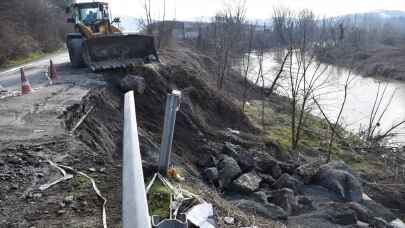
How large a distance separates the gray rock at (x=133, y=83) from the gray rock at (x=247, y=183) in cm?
415

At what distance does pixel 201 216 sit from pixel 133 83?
782cm

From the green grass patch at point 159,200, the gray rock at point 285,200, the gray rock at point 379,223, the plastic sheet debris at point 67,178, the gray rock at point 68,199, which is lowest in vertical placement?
the gray rock at point 379,223

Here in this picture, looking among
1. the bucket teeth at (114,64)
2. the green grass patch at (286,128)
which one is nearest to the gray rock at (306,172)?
the green grass patch at (286,128)

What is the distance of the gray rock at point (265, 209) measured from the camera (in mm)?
7082

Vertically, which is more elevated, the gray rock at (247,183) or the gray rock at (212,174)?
the gray rock at (212,174)

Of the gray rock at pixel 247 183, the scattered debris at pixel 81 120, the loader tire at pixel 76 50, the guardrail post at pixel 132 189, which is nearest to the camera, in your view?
the guardrail post at pixel 132 189

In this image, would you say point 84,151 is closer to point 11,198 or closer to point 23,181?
point 23,181

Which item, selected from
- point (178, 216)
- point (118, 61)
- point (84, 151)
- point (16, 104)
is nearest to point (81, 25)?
point (118, 61)

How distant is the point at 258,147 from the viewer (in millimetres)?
12344

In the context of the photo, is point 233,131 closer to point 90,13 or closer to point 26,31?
point 90,13

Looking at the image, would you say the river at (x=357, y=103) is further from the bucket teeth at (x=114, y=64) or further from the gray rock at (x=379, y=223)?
the gray rock at (x=379, y=223)

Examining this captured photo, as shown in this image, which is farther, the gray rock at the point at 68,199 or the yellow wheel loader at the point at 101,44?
the yellow wheel loader at the point at 101,44

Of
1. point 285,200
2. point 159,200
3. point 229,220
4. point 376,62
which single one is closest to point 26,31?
point 285,200

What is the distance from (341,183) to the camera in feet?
32.6
